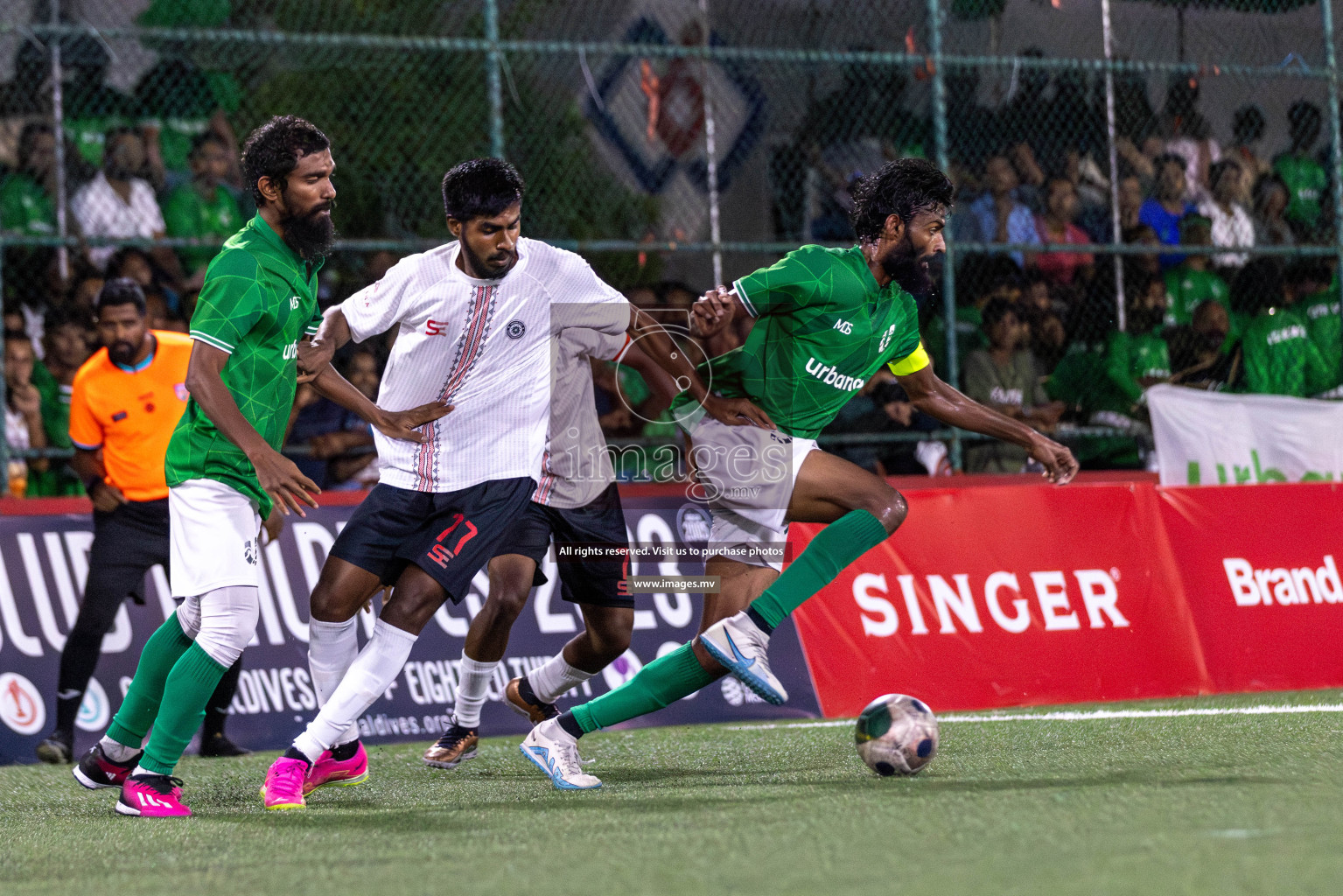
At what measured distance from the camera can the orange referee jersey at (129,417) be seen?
23.7ft

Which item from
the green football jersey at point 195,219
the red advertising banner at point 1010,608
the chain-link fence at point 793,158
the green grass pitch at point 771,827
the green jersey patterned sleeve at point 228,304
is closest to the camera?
the green grass pitch at point 771,827

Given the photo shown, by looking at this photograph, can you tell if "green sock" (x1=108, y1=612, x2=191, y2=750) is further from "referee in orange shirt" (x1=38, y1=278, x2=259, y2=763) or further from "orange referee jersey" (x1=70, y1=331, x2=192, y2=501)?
"orange referee jersey" (x1=70, y1=331, x2=192, y2=501)

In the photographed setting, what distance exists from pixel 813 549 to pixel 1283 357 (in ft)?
19.9

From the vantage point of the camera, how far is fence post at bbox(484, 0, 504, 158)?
855 centimetres

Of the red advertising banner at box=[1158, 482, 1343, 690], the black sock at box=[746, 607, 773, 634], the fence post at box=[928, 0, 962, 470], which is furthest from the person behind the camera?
the fence post at box=[928, 0, 962, 470]

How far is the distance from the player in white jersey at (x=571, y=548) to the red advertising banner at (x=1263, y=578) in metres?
3.62

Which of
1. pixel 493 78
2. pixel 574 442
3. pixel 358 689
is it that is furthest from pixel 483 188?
pixel 493 78

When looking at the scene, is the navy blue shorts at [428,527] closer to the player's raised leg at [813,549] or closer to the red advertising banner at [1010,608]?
the player's raised leg at [813,549]

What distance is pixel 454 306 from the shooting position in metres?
5.35

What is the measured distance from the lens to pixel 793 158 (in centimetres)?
1009

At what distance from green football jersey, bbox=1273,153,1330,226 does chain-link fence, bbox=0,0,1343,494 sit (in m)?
0.02

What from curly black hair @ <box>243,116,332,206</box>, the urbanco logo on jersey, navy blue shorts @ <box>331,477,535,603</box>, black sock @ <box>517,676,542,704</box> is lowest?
the urbanco logo on jersey

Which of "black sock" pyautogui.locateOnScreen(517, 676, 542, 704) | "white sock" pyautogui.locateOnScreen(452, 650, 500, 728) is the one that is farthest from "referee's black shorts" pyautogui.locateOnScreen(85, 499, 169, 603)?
"black sock" pyautogui.locateOnScreen(517, 676, 542, 704)

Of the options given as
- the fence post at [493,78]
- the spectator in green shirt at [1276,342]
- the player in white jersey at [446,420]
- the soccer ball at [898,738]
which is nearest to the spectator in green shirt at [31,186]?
the fence post at [493,78]
